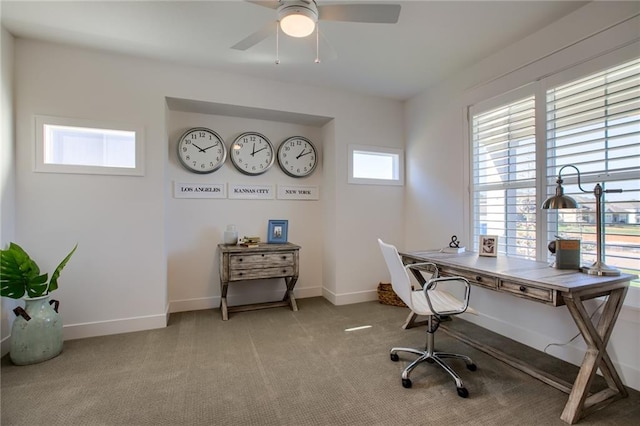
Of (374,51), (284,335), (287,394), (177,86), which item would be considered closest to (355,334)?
(284,335)

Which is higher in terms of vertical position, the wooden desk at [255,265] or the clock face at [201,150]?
the clock face at [201,150]

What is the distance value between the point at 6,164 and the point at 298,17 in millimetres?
2732

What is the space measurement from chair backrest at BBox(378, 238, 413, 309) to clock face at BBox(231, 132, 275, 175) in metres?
2.17

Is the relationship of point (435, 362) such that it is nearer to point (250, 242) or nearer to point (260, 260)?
point (260, 260)

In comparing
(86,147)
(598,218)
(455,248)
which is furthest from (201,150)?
(598,218)

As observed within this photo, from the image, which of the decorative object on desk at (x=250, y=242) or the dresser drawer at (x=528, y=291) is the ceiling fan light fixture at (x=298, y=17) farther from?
the decorative object on desk at (x=250, y=242)

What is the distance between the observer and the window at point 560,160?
2.04m

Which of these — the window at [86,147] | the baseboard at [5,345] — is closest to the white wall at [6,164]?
the baseboard at [5,345]

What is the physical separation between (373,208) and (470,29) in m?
2.21

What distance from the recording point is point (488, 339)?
276 cm

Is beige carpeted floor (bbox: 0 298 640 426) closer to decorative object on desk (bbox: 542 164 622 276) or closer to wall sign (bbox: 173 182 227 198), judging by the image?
decorative object on desk (bbox: 542 164 622 276)

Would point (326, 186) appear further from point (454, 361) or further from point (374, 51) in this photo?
point (454, 361)

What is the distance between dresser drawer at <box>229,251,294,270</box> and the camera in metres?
3.29

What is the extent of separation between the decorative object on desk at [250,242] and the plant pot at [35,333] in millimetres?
1752
